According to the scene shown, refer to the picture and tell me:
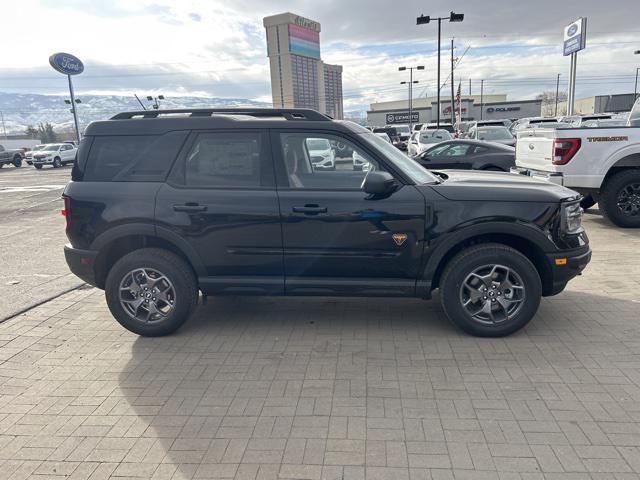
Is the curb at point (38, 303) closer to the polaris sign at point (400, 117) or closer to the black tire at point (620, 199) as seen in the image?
the black tire at point (620, 199)

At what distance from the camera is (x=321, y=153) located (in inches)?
167

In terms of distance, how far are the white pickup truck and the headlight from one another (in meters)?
3.47

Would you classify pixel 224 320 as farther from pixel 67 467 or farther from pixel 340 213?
pixel 67 467

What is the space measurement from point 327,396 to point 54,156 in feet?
114

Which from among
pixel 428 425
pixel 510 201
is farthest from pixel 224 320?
pixel 510 201

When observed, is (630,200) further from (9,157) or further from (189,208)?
(9,157)

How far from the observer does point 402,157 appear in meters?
4.36

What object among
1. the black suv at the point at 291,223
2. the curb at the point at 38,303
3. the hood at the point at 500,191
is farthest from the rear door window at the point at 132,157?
the hood at the point at 500,191

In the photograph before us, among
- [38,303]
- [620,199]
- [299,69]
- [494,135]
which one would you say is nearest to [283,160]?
[38,303]

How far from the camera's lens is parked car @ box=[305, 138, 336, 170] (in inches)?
163

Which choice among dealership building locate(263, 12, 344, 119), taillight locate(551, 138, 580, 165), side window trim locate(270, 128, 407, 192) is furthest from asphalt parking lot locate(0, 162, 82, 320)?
dealership building locate(263, 12, 344, 119)

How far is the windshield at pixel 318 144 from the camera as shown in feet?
13.5

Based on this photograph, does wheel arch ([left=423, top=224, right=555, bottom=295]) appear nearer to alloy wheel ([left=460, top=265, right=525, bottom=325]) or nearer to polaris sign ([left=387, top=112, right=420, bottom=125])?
alloy wheel ([left=460, top=265, right=525, bottom=325])

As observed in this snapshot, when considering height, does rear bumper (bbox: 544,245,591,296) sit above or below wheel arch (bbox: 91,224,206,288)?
below
